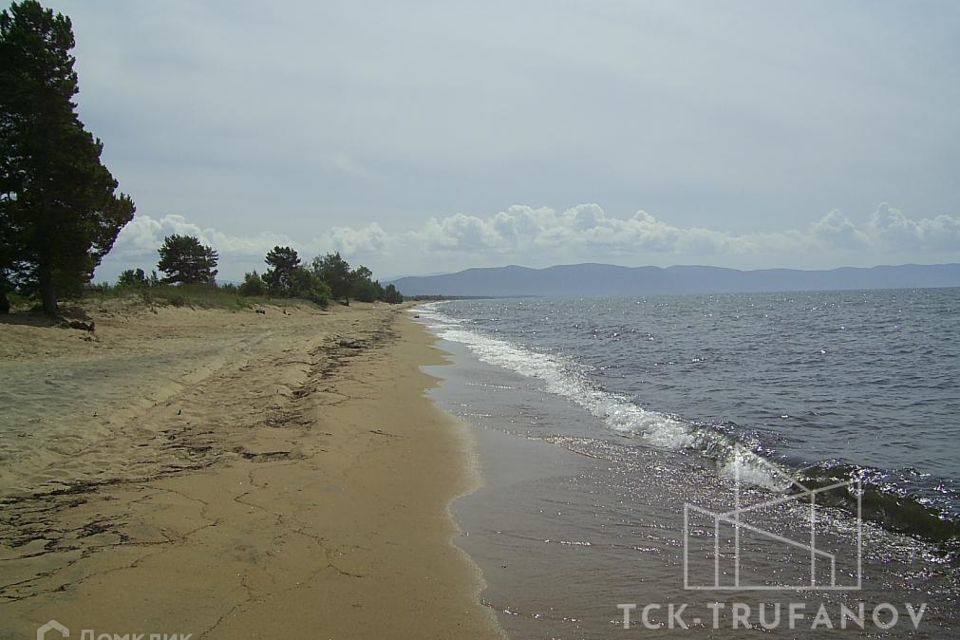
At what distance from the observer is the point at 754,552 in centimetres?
547

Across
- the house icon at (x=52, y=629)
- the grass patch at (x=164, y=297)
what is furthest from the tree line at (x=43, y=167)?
the house icon at (x=52, y=629)

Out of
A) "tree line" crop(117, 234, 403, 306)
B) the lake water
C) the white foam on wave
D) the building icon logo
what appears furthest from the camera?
"tree line" crop(117, 234, 403, 306)

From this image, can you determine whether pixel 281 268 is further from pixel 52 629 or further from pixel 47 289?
pixel 52 629

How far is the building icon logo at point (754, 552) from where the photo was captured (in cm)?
487

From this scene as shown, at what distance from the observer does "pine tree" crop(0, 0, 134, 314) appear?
63.6 ft

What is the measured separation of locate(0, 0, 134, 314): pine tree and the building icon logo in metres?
22.8

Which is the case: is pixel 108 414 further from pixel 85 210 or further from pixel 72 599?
pixel 85 210

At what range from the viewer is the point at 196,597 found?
4027 millimetres

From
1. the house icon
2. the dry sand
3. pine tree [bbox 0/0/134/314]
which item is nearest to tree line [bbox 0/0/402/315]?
pine tree [bbox 0/0/134/314]

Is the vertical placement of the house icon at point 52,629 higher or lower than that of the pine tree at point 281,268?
lower

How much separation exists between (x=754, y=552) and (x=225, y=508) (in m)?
5.28

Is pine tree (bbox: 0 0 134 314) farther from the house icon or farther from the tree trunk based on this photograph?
the house icon

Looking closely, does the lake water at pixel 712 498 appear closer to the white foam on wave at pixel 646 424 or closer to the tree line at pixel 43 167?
the white foam on wave at pixel 646 424

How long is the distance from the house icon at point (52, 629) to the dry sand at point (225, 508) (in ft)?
0.16
